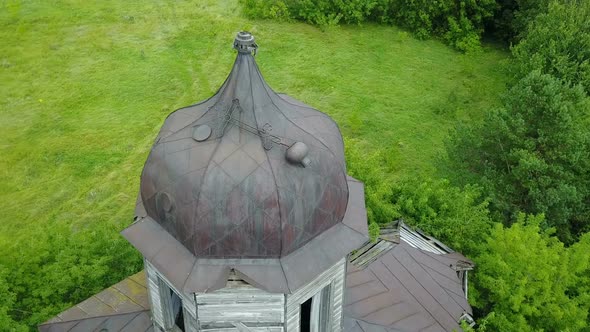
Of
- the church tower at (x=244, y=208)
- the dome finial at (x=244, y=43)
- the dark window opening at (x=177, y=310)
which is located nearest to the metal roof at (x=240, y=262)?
the church tower at (x=244, y=208)

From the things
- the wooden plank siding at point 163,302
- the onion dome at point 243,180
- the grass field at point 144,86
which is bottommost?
the grass field at point 144,86

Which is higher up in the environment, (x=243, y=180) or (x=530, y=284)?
(x=243, y=180)

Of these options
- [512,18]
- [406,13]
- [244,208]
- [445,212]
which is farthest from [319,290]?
[512,18]

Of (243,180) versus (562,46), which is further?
(562,46)

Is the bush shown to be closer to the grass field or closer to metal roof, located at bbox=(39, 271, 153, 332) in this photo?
the grass field

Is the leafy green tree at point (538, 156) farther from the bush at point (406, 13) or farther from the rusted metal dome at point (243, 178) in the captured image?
the bush at point (406, 13)

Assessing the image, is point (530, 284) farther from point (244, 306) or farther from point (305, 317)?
point (244, 306)

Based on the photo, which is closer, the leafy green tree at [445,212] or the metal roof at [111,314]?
the metal roof at [111,314]

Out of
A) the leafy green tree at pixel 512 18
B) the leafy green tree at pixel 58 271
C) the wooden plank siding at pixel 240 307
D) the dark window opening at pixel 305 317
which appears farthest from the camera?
the leafy green tree at pixel 512 18
